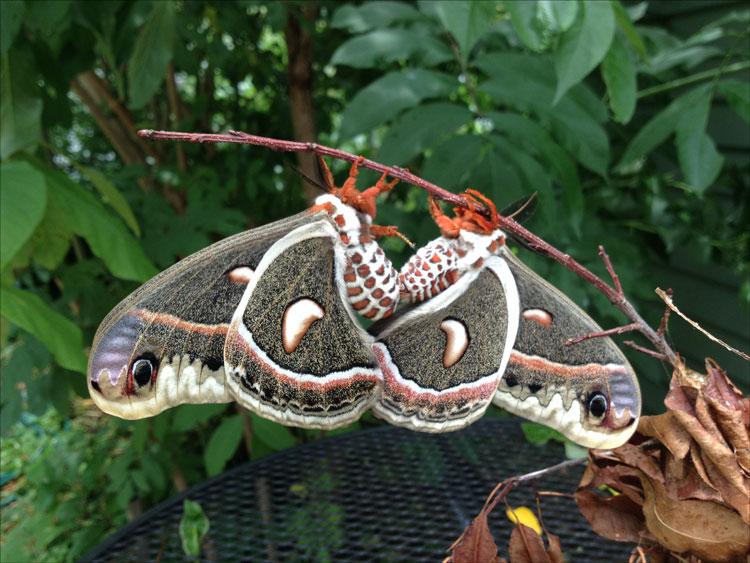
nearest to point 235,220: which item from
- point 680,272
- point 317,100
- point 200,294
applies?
point 317,100

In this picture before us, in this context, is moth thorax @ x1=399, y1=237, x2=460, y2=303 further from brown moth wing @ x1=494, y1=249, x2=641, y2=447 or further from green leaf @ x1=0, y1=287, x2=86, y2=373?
green leaf @ x1=0, y1=287, x2=86, y2=373

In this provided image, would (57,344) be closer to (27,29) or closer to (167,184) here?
(27,29)

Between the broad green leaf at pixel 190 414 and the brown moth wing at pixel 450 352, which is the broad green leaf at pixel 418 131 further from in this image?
the broad green leaf at pixel 190 414

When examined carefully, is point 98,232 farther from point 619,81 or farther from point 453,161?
point 619,81

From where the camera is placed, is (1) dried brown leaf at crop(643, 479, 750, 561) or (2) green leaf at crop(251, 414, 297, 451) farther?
(2) green leaf at crop(251, 414, 297, 451)

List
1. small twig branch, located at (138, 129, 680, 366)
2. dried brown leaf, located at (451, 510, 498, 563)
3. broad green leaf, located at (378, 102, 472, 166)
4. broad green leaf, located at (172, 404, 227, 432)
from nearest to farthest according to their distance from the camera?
small twig branch, located at (138, 129, 680, 366) → dried brown leaf, located at (451, 510, 498, 563) → broad green leaf, located at (378, 102, 472, 166) → broad green leaf, located at (172, 404, 227, 432)

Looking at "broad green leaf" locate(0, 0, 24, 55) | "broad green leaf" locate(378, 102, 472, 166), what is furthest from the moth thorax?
"broad green leaf" locate(0, 0, 24, 55)
